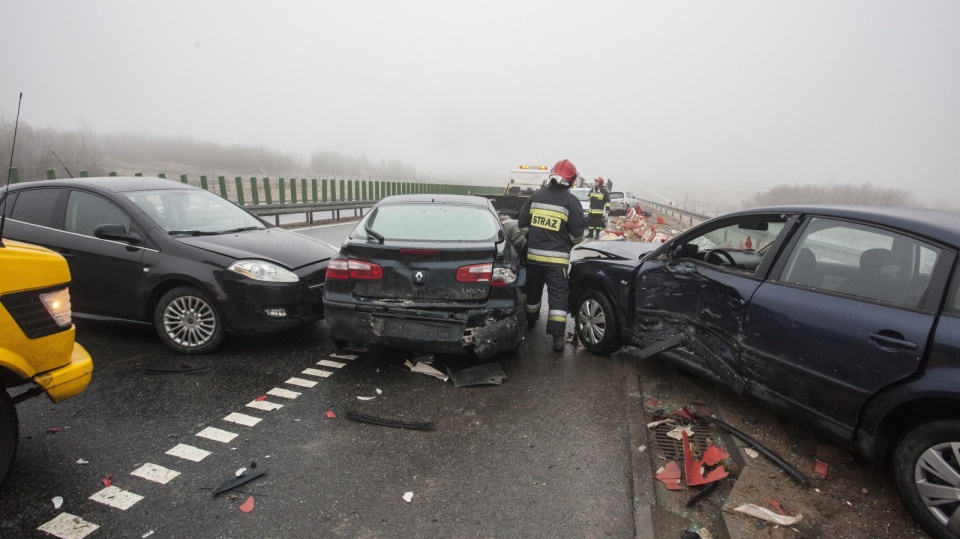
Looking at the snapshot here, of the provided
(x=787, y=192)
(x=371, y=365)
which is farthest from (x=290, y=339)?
(x=787, y=192)

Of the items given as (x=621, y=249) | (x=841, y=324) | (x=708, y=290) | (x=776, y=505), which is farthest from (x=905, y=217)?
(x=621, y=249)

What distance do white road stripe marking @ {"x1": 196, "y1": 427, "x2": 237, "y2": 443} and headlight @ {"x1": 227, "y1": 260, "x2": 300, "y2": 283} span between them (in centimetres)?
152

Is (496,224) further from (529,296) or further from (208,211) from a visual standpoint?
(208,211)

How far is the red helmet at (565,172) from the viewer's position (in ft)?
17.7

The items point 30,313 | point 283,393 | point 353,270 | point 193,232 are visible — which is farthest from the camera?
point 193,232

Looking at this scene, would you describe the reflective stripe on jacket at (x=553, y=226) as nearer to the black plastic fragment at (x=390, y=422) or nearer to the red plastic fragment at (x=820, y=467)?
the black plastic fragment at (x=390, y=422)

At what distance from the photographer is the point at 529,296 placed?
564 cm

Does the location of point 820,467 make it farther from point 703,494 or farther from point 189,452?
point 189,452

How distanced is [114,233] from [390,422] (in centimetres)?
305

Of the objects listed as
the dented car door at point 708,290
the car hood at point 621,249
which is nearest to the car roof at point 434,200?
the car hood at point 621,249

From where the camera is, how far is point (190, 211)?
5.37 meters

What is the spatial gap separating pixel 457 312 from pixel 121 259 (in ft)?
10.3

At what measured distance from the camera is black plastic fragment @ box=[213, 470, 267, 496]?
283 centimetres

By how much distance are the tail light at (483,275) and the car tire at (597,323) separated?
49.7 inches
